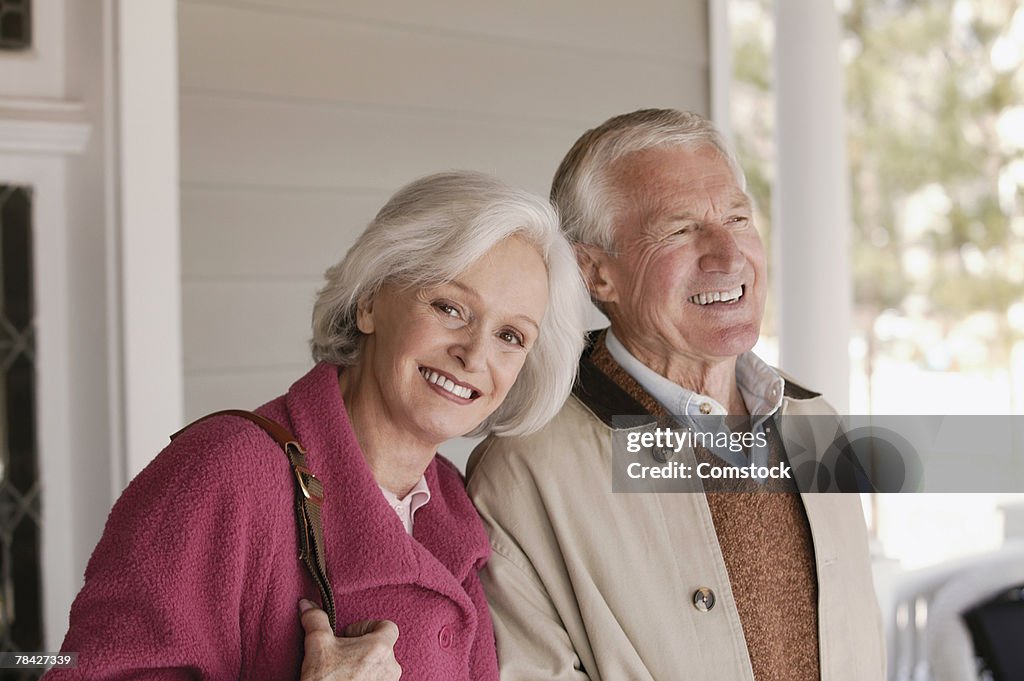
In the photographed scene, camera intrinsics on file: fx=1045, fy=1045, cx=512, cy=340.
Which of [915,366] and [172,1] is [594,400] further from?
[915,366]

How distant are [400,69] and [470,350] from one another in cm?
134

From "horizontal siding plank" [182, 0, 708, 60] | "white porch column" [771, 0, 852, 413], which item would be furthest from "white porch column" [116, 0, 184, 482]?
"white porch column" [771, 0, 852, 413]

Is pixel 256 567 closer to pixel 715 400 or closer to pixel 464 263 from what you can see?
pixel 464 263

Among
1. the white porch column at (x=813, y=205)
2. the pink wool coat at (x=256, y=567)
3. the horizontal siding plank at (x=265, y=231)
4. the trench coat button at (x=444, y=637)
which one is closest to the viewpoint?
the pink wool coat at (x=256, y=567)

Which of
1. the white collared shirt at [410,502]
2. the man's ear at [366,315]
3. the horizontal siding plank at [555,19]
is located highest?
the horizontal siding plank at [555,19]

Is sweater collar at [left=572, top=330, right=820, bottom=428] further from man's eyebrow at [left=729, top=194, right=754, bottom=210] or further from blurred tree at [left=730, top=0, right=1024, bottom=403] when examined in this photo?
blurred tree at [left=730, top=0, right=1024, bottom=403]

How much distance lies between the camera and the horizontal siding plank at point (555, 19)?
245 centimetres

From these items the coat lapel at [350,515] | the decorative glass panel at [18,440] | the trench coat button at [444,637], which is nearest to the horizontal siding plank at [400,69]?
the decorative glass panel at [18,440]

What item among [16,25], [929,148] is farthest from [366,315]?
[929,148]

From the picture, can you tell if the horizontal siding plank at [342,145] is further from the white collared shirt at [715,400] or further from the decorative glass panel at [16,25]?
the white collared shirt at [715,400]

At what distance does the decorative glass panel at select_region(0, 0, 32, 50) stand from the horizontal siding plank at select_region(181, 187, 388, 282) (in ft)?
1.42

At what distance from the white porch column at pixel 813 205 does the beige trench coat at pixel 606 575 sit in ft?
3.87

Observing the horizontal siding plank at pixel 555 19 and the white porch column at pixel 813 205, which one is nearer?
the horizontal siding plank at pixel 555 19

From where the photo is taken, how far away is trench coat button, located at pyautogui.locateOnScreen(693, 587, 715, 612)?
153 centimetres
